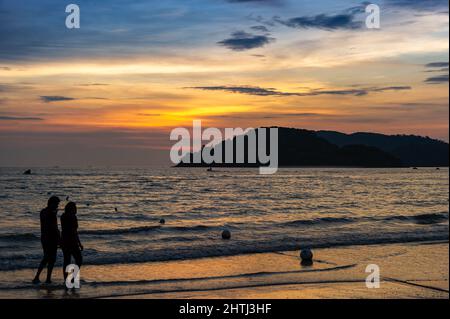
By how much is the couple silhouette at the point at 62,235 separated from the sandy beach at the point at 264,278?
654 mm

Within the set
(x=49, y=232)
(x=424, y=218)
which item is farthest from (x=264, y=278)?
(x=424, y=218)

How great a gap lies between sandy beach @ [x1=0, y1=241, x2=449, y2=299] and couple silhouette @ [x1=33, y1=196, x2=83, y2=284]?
2.14ft

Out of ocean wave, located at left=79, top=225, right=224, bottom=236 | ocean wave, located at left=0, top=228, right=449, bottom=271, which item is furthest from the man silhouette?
ocean wave, located at left=79, top=225, right=224, bottom=236

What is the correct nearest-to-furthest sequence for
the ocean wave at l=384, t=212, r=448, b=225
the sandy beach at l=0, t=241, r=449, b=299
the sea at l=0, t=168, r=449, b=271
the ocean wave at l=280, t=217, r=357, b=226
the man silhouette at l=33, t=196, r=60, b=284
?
the sandy beach at l=0, t=241, r=449, b=299 < the man silhouette at l=33, t=196, r=60, b=284 < the sea at l=0, t=168, r=449, b=271 < the ocean wave at l=280, t=217, r=357, b=226 < the ocean wave at l=384, t=212, r=448, b=225

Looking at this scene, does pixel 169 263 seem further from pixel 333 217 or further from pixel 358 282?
pixel 333 217

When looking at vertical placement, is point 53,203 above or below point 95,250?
above

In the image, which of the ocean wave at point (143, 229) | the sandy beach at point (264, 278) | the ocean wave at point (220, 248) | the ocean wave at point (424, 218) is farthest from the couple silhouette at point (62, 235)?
the ocean wave at point (424, 218)

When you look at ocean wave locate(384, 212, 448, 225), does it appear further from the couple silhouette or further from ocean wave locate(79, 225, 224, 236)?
the couple silhouette

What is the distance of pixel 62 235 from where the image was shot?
12.7 meters

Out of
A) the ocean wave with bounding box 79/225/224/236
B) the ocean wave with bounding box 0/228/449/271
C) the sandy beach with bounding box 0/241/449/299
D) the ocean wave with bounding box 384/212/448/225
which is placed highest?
the sandy beach with bounding box 0/241/449/299

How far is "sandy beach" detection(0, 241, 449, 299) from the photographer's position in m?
11.9

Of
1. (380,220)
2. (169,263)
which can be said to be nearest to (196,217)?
(380,220)
